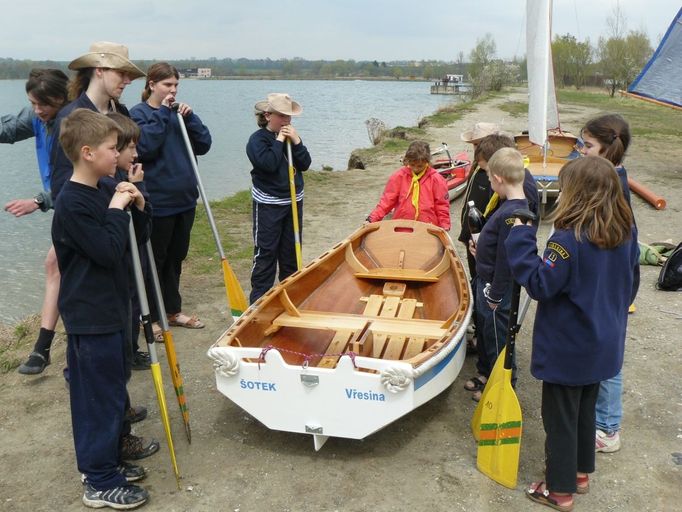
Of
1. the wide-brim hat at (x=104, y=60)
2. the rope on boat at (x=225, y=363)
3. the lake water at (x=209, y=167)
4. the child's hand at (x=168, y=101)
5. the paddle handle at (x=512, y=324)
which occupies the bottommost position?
the lake water at (x=209, y=167)

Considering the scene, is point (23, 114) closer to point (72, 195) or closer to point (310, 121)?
point (72, 195)

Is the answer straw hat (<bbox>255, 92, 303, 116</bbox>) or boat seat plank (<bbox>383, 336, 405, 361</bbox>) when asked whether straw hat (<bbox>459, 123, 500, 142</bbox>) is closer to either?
straw hat (<bbox>255, 92, 303, 116</bbox>)

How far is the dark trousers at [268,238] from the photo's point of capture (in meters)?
5.27

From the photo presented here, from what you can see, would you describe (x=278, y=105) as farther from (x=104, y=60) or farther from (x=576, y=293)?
(x=576, y=293)

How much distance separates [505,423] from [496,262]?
3.16ft

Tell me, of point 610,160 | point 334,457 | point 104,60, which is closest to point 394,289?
point 334,457

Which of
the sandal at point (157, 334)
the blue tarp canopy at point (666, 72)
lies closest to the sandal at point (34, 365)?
the sandal at point (157, 334)

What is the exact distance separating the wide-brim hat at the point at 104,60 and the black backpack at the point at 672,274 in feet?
18.3

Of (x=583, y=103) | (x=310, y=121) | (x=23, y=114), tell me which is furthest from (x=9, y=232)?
(x=583, y=103)

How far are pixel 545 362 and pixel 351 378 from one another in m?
1.01

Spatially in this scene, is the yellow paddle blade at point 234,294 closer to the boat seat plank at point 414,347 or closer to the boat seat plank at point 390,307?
the boat seat plank at point 390,307

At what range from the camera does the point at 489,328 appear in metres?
4.01

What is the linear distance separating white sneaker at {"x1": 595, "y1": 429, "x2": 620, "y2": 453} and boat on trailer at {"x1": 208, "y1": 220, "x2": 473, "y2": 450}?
0.91 metres

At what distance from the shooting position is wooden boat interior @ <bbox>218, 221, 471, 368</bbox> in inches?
163
